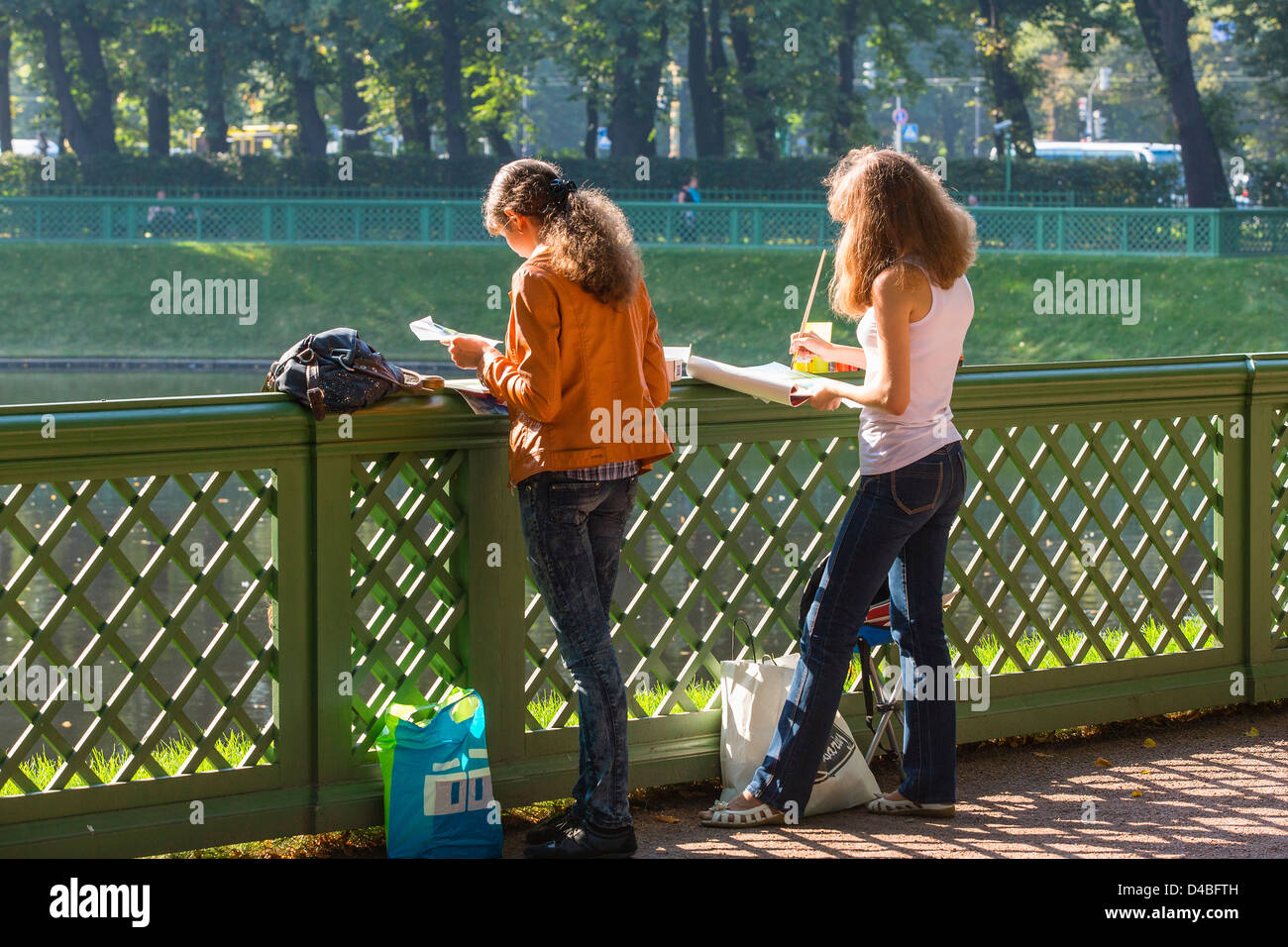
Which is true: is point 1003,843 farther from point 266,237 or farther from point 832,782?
point 266,237

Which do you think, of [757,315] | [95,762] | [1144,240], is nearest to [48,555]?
[95,762]

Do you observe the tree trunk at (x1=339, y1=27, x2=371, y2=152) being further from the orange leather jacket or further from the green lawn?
the orange leather jacket

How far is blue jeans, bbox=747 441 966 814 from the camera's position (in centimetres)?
418

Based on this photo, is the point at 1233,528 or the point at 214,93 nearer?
the point at 1233,528

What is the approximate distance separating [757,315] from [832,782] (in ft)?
67.7

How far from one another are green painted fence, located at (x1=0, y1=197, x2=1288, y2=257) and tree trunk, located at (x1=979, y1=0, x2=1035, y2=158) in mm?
6728

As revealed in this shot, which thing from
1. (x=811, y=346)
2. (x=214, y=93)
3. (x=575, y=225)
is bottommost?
(x=811, y=346)

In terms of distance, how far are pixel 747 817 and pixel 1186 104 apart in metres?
29.4

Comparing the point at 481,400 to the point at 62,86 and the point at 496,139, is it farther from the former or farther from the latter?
the point at 62,86

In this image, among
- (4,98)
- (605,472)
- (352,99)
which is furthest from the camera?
(4,98)

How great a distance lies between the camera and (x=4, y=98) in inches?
1508

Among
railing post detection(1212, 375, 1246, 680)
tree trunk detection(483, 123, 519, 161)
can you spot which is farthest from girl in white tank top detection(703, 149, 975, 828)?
tree trunk detection(483, 123, 519, 161)

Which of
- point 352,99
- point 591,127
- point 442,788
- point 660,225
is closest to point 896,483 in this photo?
point 442,788

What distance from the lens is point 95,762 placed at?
580 centimetres
